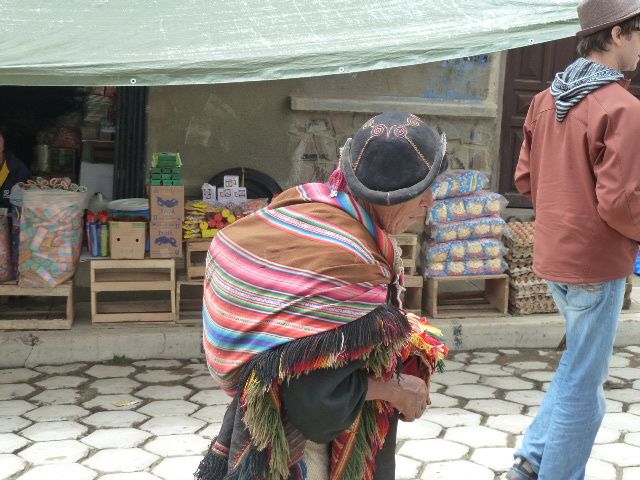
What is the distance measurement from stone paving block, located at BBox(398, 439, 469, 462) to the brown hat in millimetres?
2008

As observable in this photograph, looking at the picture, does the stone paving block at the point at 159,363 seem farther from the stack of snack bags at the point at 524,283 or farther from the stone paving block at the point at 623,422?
the stone paving block at the point at 623,422

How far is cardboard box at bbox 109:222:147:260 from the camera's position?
5496mm

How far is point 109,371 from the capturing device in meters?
5.22

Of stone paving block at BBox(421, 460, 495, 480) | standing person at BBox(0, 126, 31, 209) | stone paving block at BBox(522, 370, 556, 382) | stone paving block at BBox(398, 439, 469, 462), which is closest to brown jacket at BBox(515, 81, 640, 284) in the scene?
stone paving block at BBox(421, 460, 495, 480)

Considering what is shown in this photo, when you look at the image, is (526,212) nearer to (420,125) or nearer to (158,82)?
(158,82)

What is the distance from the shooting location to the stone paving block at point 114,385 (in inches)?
193

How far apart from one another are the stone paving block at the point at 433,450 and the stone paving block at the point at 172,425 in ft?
3.45

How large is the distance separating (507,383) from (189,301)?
2.27 m

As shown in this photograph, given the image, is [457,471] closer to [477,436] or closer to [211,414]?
[477,436]

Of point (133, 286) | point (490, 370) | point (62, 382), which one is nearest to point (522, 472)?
point (490, 370)

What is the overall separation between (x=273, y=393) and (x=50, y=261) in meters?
3.86

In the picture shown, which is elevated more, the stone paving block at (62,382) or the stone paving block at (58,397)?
the stone paving block at (62,382)

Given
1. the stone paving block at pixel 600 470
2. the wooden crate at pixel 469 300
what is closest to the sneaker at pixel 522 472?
the stone paving block at pixel 600 470

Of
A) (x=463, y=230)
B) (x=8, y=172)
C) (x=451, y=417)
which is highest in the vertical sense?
(x=8, y=172)
